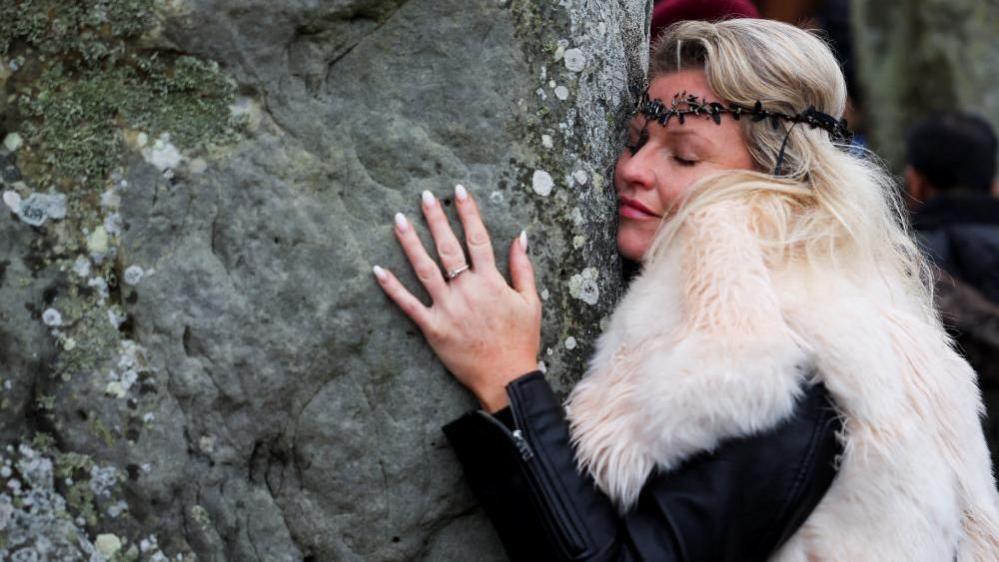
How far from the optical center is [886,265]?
2.52 m

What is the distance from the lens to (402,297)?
2.28m

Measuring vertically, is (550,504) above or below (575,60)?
below

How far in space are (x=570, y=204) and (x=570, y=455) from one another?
58 centimetres

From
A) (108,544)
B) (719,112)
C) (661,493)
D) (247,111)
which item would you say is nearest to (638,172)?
(719,112)

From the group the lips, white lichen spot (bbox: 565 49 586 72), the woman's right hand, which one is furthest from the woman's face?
the woman's right hand

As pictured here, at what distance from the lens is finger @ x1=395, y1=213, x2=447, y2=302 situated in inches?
90.1

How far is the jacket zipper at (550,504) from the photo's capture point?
2127mm

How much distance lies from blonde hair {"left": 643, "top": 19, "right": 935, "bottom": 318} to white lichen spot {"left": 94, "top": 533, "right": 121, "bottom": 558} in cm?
125

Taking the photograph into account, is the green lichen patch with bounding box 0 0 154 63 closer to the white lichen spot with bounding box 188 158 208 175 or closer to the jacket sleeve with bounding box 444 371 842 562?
the white lichen spot with bounding box 188 158 208 175

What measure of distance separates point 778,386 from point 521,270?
23.2 inches

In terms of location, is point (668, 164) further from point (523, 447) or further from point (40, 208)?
point (40, 208)

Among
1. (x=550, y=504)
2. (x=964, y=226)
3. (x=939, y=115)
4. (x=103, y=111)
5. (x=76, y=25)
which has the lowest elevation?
(x=964, y=226)

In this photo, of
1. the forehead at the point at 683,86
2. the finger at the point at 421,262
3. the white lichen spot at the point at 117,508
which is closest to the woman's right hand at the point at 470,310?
the finger at the point at 421,262

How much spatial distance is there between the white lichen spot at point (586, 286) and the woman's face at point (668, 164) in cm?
11
